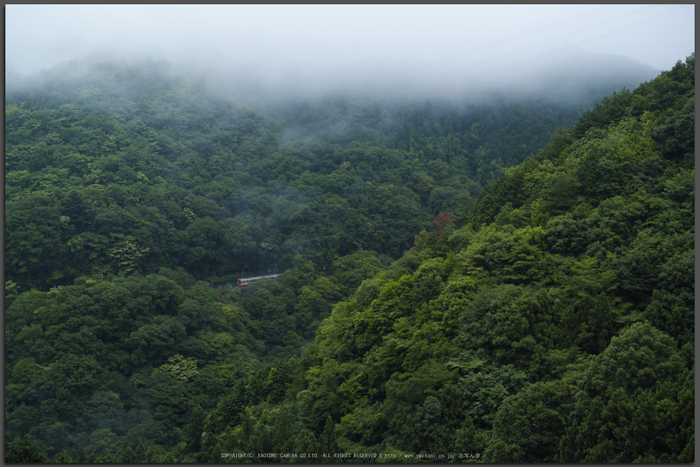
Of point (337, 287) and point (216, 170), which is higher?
point (216, 170)

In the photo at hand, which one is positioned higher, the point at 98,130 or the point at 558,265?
the point at 98,130

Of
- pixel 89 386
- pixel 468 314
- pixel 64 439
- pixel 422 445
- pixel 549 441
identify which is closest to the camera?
pixel 549 441

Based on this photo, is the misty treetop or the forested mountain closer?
the forested mountain

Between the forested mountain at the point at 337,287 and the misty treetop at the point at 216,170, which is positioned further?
the misty treetop at the point at 216,170

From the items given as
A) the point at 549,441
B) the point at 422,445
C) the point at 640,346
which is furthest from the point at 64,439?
the point at 640,346

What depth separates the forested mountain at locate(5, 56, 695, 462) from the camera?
13.0m

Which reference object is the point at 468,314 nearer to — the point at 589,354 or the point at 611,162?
the point at 589,354

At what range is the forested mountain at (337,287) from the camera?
1302 cm

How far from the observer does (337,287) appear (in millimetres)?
46906

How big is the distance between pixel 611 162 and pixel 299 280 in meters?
31.7

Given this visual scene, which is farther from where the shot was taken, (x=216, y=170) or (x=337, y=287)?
(x=216, y=170)

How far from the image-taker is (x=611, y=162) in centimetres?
1959

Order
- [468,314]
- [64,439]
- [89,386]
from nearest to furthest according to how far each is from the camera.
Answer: [468,314], [64,439], [89,386]

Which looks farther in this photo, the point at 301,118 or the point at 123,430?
the point at 301,118
